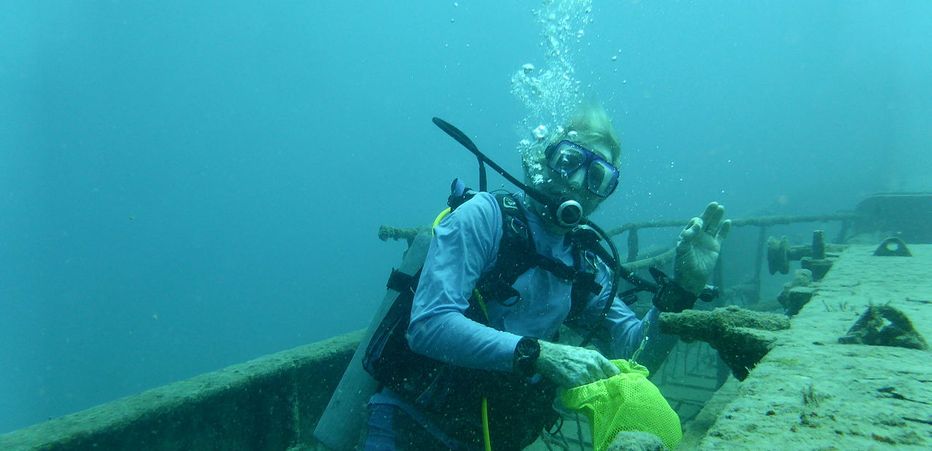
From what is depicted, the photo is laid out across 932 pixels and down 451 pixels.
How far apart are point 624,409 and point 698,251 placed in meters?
1.43

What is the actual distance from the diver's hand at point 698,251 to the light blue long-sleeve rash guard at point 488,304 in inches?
10.0

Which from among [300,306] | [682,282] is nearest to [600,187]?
[682,282]

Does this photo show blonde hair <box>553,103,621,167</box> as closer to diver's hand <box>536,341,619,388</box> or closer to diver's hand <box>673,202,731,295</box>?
diver's hand <box>673,202,731,295</box>

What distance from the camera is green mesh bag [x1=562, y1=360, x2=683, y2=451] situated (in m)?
1.48

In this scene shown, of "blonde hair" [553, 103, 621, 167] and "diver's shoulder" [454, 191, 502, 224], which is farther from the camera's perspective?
"blonde hair" [553, 103, 621, 167]

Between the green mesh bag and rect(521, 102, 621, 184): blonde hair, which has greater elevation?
rect(521, 102, 621, 184): blonde hair

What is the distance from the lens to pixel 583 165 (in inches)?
103

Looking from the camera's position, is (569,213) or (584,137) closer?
(569,213)

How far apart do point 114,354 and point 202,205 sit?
73.4 meters

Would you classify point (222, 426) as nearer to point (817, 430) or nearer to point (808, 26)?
point (817, 430)

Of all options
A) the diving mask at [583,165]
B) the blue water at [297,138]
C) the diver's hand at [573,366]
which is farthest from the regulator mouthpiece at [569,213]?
the blue water at [297,138]

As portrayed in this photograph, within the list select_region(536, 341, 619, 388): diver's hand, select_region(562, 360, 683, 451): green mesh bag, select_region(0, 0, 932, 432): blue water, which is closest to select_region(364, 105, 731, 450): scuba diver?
select_region(536, 341, 619, 388): diver's hand

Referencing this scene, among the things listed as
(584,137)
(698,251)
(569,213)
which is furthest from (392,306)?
(698,251)

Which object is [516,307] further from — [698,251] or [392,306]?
[698,251]
